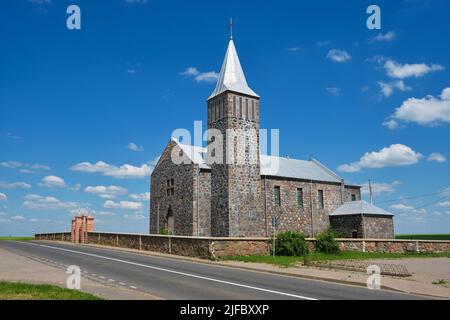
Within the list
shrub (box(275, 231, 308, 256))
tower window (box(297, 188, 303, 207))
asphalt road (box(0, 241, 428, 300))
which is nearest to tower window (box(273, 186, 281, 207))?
tower window (box(297, 188, 303, 207))

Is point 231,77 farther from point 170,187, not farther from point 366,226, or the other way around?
point 366,226

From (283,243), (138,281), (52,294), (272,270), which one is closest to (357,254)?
(283,243)

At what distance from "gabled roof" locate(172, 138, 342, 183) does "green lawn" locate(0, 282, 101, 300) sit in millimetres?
24221

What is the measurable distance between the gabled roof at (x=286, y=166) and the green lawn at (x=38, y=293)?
24.2m

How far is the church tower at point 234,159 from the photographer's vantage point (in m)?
33.6

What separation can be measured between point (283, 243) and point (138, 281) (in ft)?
45.5

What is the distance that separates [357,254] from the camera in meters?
29.6

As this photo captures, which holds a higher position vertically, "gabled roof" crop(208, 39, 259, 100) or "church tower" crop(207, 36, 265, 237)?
"gabled roof" crop(208, 39, 259, 100)

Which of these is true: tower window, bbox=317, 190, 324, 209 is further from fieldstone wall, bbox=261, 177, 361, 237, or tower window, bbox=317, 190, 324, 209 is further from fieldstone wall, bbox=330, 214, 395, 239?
fieldstone wall, bbox=330, 214, 395, 239

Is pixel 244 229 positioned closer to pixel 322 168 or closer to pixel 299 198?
pixel 299 198

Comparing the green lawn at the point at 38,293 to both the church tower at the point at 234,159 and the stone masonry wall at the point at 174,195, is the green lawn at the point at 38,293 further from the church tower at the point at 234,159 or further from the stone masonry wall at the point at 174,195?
the stone masonry wall at the point at 174,195

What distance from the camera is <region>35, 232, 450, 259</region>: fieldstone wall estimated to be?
2395cm

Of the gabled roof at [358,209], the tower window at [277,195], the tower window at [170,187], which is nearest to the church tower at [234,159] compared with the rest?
the tower window at [277,195]

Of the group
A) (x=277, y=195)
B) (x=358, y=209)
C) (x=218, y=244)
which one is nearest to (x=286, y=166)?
(x=277, y=195)
